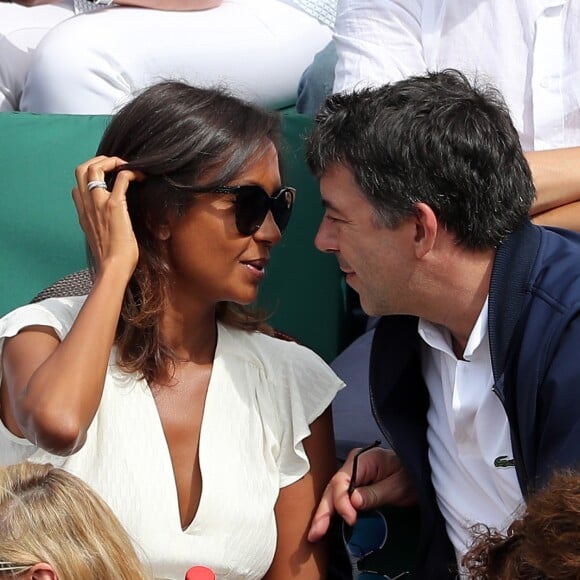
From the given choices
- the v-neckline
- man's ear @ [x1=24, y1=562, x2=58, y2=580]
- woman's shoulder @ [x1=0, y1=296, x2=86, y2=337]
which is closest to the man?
the v-neckline

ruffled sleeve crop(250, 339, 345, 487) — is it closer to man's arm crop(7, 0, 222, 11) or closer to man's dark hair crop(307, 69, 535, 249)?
man's dark hair crop(307, 69, 535, 249)

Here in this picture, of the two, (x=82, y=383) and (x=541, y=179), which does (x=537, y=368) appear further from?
(x=82, y=383)

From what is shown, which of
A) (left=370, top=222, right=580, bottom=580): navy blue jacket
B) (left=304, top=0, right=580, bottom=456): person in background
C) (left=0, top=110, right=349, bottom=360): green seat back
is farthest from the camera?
(left=0, top=110, right=349, bottom=360): green seat back

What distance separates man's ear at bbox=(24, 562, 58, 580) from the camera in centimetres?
157

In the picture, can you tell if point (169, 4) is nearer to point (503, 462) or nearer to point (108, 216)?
point (108, 216)

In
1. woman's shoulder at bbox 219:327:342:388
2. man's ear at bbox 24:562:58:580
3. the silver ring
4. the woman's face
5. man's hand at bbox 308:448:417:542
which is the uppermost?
the silver ring

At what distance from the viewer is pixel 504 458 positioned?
2084 millimetres

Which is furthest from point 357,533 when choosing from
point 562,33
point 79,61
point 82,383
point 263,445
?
point 79,61

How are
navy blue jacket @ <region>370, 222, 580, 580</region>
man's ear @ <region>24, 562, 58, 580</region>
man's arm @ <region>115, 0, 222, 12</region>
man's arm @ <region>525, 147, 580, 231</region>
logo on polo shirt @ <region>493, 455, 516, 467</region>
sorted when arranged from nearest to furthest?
1. man's ear @ <region>24, 562, 58, 580</region>
2. navy blue jacket @ <region>370, 222, 580, 580</region>
3. logo on polo shirt @ <region>493, 455, 516, 467</region>
4. man's arm @ <region>525, 147, 580, 231</region>
5. man's arm @ <region>115, 0, 222, 12</region>

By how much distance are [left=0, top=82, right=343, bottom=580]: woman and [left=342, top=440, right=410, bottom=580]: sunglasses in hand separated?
8 centimetres

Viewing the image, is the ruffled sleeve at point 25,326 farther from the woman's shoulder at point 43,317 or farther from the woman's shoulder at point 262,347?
the woman's shoulder at point 262,347

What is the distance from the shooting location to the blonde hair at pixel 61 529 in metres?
1.60

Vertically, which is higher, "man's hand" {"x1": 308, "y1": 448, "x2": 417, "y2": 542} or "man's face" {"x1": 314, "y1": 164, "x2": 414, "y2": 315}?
"man's face" {"x1": 314, "y1": 164, "x2": 414, "y2": 315}

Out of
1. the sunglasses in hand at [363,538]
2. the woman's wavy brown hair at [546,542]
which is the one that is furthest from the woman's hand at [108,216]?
the woman's wavy brown hair at [546,542]
